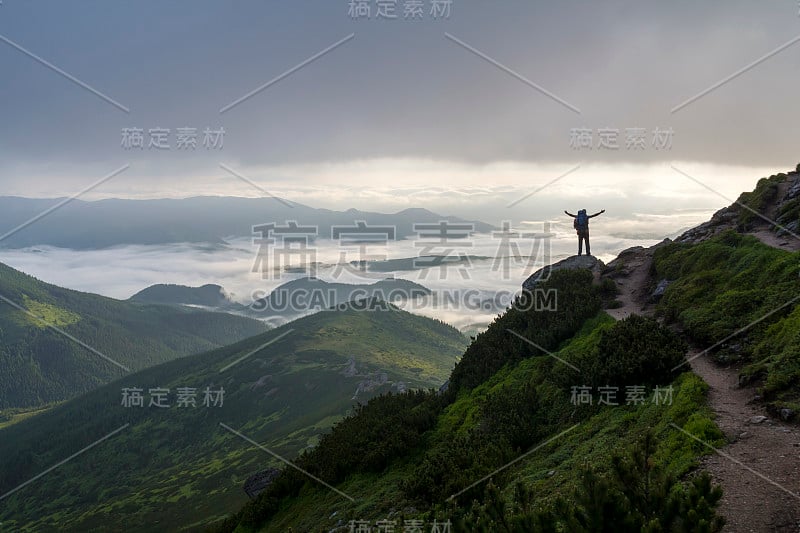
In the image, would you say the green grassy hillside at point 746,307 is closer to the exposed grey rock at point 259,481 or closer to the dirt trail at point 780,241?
the dirt trail at point 780,241

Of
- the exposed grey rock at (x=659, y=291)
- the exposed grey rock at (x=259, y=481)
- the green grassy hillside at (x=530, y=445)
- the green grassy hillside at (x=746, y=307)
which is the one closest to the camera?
the green grassy hillside at (x=530, y=445)

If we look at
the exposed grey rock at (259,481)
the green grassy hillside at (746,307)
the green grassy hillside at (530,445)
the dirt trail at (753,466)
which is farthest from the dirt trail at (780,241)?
the exposed grey rock at (259,481)

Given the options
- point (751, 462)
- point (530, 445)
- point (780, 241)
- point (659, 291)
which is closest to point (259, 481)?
point (530, 445)

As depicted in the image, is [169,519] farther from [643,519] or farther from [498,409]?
[643,519]

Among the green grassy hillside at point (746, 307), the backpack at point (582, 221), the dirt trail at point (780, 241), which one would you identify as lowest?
the green grassy hillside at point (746, 307)

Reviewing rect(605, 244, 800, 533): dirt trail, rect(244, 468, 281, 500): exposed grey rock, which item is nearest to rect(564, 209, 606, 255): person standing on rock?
rect(605, 244, 800, 533): dirt trail

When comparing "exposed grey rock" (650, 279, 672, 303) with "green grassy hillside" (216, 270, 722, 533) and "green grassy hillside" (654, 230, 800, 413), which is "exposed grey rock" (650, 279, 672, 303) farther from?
"green grassy hillside" (216, 270, 722, 533)
